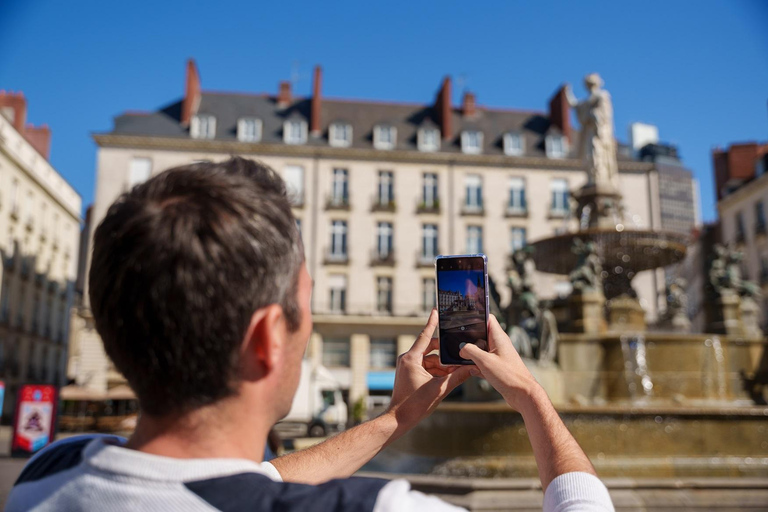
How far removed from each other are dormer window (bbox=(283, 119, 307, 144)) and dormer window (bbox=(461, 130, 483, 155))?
32.1 ft

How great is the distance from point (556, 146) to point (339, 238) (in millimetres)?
14724

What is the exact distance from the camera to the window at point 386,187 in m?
40.3

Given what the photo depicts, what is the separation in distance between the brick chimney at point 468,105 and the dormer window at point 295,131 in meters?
10.8

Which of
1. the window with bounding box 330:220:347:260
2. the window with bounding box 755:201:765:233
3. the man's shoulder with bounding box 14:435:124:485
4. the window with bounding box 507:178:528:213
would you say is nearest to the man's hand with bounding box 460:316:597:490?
the man's shoulder with bounding box 14:435:124:485

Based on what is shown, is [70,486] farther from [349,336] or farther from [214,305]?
[349,336]

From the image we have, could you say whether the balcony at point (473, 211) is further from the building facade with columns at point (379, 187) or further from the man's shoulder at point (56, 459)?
the man's shoulder at point (56, 459)

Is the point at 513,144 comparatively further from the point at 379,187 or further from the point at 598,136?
the point at 598,136

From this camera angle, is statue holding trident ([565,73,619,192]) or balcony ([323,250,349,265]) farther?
balcony ([323,250,349,265])

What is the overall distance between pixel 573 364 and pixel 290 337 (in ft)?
31.5

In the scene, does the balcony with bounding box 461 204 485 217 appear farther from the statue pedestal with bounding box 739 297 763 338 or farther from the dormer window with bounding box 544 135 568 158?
the statue pedestal with bounding box 739 297 763 338

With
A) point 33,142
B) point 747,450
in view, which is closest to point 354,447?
point 747,450

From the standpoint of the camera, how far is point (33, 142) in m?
40.2

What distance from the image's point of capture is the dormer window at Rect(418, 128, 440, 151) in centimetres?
4166

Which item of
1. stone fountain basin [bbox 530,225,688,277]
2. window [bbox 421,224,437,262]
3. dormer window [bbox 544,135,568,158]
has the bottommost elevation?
stone fountain basin [bbox 530,225,688,277]
